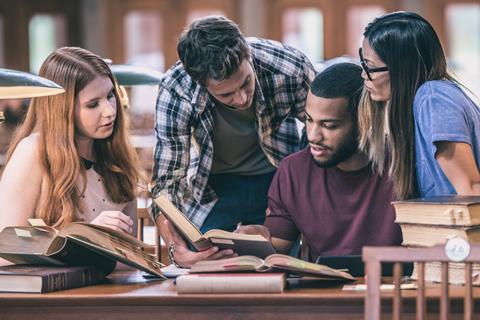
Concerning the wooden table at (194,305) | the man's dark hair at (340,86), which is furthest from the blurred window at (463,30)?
the wooden table at (194,305)

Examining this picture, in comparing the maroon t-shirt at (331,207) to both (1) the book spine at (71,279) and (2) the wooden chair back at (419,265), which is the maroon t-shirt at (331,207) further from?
(2) the wooden chair back at (419,265)

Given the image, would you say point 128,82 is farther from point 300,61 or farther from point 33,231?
point 33,231

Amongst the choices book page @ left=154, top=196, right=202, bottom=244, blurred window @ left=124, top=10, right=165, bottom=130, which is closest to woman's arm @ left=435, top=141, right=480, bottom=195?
book page @ left=154, top=196, right=202, bottom=244

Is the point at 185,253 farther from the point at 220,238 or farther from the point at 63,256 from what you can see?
the point at 63,256

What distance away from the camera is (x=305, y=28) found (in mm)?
11133

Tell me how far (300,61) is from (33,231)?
126cm

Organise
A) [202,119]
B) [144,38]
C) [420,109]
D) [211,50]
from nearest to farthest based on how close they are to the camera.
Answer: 1. [420,109]
2. [211,50]
3. [202,119]
4. [144,38]

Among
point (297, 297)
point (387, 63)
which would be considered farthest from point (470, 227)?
point (387, 63)

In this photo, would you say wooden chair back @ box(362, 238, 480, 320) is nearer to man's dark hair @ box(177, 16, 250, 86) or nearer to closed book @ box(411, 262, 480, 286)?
closed book @ box(411, 262, 480, 286)

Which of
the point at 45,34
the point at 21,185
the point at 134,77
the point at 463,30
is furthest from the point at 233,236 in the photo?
the point at 45,34

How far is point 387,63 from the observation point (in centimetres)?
252

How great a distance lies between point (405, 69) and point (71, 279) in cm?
93

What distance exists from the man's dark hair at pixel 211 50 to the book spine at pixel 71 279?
29.6 inches

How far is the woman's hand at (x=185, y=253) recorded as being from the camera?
8.20 feet
